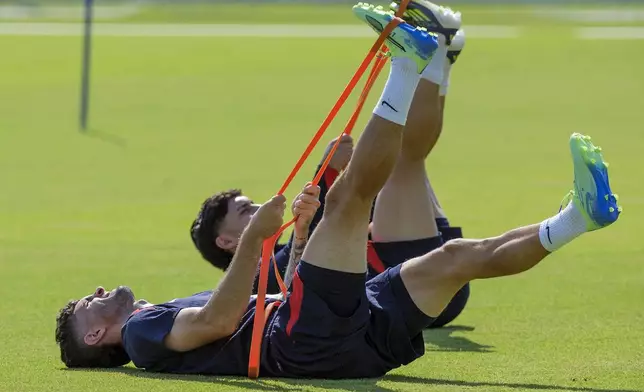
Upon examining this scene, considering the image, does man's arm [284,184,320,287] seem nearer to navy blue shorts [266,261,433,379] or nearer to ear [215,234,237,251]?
navy blue shorts [266,261,433,379]

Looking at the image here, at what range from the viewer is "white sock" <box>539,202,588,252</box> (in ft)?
18.4

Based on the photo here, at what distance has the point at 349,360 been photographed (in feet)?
19.2

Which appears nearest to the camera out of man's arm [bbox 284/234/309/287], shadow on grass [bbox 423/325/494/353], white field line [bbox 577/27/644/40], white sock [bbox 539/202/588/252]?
white sock [bbox 539/202/588/252]

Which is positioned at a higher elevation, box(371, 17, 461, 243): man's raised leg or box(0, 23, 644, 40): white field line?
box(371, 17, 461, 243): man's raised leg

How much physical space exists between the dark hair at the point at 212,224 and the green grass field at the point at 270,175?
3.05 ft

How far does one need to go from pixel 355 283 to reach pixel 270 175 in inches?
348

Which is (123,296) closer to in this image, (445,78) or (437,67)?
(437,67)

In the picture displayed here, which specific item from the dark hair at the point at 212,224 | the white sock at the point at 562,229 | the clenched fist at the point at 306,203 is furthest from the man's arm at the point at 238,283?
the dark hair at the point at 212,224

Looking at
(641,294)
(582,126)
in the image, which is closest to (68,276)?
(641,294)

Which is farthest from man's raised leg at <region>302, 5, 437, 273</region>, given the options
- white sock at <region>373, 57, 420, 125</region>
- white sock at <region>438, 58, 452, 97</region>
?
white sock at <region>438, 58, 452, 97</region>

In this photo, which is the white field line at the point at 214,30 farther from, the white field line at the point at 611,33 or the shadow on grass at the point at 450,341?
the shadow on grass at the point at 450,341

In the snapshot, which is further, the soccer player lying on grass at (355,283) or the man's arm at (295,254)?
the man's arm at (295,254)

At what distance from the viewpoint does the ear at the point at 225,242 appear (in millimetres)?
7227

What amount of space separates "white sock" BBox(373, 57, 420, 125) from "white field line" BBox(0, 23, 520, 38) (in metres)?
26.3
